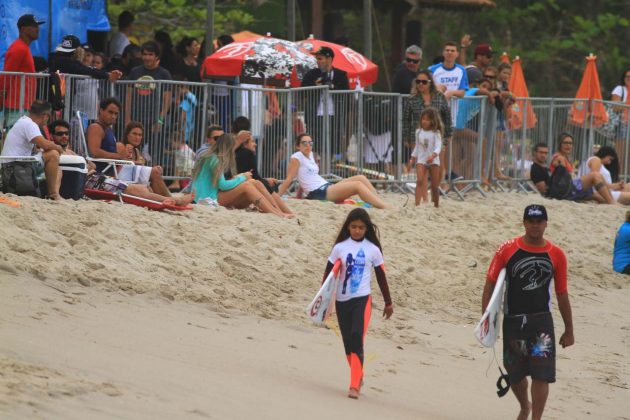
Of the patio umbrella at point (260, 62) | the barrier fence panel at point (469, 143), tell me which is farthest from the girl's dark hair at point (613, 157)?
the patio umbrella at point (260, 62)

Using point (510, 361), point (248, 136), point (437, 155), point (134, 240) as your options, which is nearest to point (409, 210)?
point (437, 155)

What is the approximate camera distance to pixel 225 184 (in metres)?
15.9

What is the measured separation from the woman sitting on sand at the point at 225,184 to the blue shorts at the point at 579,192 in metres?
6.98

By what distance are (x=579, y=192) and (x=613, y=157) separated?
0.93 m

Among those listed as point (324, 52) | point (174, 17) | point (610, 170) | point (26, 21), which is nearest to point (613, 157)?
point (610, 170)

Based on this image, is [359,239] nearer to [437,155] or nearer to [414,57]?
[437,155]

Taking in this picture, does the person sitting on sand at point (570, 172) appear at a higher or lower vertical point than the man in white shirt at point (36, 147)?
lower

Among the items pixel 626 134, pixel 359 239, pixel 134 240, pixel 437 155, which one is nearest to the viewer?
pixel 359 239

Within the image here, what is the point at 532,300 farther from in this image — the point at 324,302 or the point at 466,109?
the point at 466,109

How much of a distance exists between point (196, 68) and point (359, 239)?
9.25m

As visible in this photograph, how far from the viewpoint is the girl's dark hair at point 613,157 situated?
22172 millimetres

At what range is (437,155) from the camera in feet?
58.6

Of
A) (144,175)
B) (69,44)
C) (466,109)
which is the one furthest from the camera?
(466,109)

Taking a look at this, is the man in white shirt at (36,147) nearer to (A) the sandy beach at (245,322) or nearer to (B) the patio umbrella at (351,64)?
(A) the sandy beach at (245,322)
